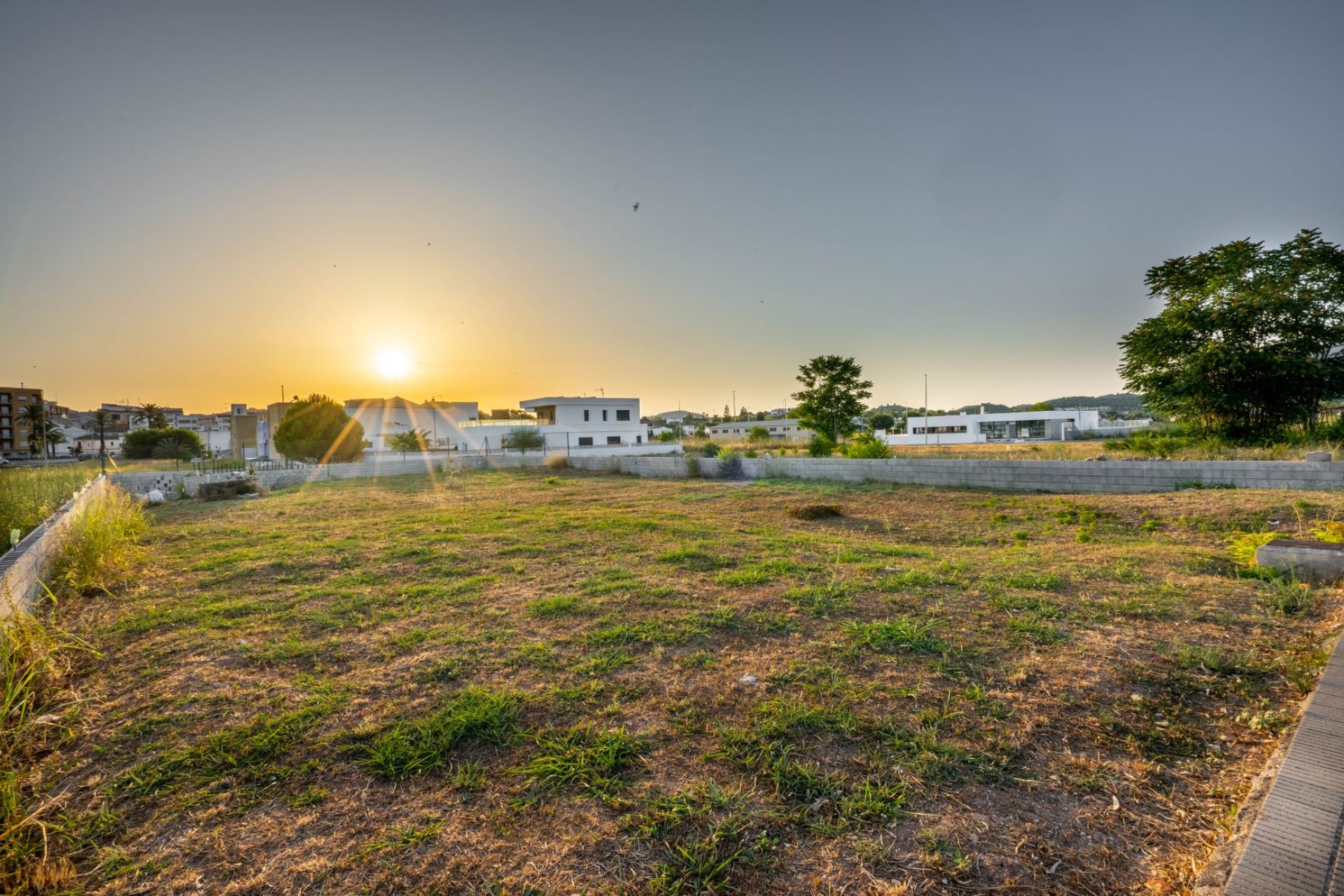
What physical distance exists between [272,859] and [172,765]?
0.81 m

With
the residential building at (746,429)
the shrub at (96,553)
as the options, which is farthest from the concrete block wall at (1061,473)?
the residential building at (746,429)

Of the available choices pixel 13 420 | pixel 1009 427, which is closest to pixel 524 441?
pixel 1009 427

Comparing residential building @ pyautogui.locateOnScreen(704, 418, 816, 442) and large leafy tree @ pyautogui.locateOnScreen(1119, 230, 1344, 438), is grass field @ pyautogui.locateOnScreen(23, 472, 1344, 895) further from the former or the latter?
residential building @ pyautogui.locateOnScreen(704, 418, 816, 442)

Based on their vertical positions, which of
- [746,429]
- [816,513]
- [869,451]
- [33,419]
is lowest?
[816,513]

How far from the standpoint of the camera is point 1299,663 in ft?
7.95

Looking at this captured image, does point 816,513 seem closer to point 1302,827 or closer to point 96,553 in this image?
point 1302,827

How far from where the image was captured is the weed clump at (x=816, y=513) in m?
7.21

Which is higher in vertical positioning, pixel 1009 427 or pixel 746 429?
pixel 746 429

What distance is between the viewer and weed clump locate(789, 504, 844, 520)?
721 cm

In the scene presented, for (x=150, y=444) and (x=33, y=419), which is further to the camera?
(x=33, y=419)

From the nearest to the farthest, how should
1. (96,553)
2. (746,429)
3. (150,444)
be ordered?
1. (96,553)
2. (150,444)
3. (746,429)

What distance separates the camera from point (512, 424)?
34812 millimetres

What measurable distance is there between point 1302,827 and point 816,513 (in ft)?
19.6

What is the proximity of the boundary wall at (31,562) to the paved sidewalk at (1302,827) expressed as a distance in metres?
4.69
